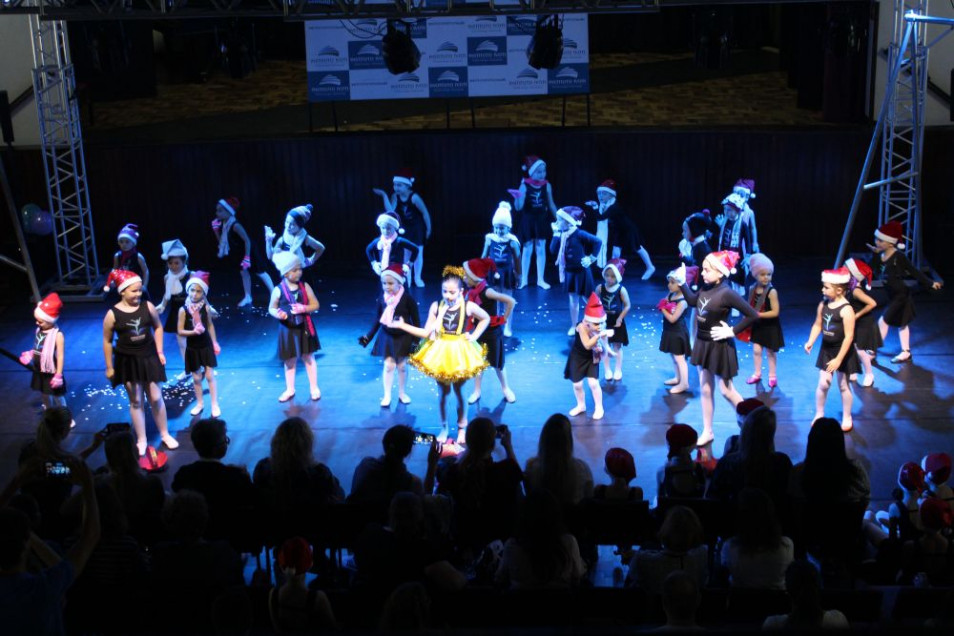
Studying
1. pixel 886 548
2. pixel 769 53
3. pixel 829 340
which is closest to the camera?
pixel 886 548

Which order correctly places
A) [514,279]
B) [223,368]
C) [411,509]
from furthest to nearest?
[514,279]
[223,368]
[411,509]

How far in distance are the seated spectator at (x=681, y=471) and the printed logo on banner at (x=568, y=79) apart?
898 cm

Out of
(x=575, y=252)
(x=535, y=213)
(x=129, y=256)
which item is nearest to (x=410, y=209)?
(x=535, y=213)

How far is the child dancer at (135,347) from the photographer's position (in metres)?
9.59

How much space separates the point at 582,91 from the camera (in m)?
15.5

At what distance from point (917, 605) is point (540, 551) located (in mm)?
1846

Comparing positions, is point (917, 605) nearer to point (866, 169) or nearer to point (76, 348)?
point (866, 169)

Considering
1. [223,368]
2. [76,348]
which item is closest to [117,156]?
[76,348]

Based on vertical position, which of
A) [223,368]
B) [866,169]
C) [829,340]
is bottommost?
[223,368]

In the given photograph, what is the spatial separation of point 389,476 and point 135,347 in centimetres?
365

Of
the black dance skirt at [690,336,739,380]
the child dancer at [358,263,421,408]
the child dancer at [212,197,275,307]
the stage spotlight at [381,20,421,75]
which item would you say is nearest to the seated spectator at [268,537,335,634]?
the black dance skirt at [690,336,739,380]

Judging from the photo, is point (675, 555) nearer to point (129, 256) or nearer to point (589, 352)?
point (589, 352)

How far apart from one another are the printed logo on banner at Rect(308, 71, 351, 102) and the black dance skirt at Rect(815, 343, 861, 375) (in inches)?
319

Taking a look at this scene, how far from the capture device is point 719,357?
380 inches
